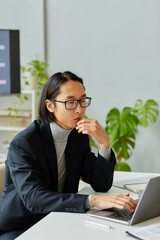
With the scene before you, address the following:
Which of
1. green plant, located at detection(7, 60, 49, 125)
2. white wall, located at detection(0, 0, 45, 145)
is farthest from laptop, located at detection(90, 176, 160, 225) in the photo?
white wall, located at detection(0, 0, 45, 145)

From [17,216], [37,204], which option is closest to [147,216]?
[37,204]

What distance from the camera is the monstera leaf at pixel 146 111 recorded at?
3873 millimetres

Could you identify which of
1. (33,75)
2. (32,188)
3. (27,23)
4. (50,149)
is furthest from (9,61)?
(32,188)

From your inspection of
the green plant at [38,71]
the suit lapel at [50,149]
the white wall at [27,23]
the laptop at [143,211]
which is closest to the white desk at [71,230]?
the laptop at [143,211]

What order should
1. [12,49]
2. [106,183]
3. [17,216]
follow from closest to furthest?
[17,216]
[106,183]
[12,49]

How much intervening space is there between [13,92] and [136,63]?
1.26 m

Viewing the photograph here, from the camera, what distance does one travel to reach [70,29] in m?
4.21

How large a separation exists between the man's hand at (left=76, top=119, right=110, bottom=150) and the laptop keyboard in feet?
1.35

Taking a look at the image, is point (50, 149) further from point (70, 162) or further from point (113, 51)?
point (113, 51)

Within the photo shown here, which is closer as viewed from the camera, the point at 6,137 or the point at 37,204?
the point at 37,204

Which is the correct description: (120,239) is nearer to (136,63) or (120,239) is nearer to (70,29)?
(136,63)

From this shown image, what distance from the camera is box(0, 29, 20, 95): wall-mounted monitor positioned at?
12.4 feet

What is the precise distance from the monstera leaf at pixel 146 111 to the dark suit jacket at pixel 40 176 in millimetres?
1897

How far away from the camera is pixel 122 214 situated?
1516 millimetres
